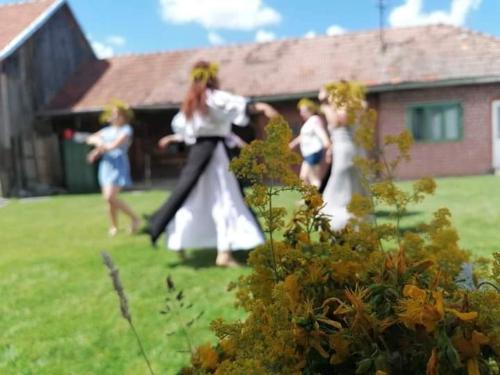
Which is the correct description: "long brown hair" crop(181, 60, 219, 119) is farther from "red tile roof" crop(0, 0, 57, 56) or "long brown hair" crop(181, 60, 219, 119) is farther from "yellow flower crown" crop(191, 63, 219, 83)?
"red tile roof" crop(0, 0, 57, 56)

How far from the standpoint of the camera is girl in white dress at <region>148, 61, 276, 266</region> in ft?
12.3

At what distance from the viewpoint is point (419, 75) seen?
5055 mm

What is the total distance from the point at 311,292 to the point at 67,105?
1554cm

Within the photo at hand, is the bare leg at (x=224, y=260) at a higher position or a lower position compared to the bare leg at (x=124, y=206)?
lower

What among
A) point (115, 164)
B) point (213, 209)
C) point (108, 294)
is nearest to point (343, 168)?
point (213, 209)

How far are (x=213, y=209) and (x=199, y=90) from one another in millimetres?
857

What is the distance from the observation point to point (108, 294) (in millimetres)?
3512

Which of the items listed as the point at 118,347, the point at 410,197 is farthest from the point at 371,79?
the point at 410,197

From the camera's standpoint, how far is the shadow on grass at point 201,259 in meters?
4.16

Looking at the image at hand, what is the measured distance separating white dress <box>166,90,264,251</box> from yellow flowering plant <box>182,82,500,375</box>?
2722 mm

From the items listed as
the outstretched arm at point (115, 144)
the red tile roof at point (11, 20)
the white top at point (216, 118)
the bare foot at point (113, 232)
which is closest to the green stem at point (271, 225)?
the red tile roof at point (11, 20)

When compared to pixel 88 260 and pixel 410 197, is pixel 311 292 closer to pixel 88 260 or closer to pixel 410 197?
pixel 410 197

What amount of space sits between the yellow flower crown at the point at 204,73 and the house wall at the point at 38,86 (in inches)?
355

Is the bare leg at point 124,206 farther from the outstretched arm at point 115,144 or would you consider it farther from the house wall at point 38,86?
the house wall at point 38,86
